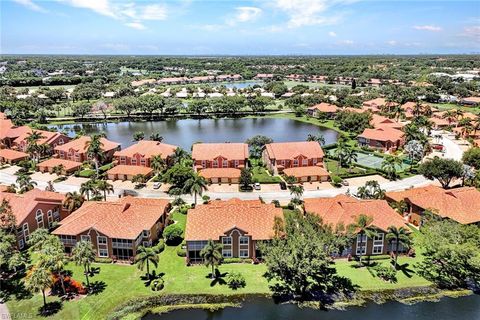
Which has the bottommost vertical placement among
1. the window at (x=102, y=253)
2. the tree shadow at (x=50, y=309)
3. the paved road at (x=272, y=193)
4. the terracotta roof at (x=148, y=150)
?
the tree shadow at (x=50, y=309)

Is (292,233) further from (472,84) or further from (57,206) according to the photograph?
(472,84)

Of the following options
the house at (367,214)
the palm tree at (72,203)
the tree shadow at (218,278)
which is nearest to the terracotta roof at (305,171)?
the house at (367,214)

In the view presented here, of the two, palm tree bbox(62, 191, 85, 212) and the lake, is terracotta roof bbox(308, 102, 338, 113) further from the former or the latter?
palm tree bbox(62, 191, 85, 212)

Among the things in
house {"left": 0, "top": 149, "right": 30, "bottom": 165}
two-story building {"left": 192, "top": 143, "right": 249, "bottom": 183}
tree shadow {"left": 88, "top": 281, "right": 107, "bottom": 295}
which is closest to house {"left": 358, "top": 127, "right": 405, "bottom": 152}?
two-story building {"left": 192, "top": 143, "right": 249, "bottom": 183}

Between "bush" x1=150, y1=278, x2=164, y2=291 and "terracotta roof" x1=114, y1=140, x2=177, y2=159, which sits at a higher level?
"terracotta roof" x1=114, y1=140, x2=177, y2=159

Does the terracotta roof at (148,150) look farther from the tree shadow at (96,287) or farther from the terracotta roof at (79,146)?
the tree shadow at (96,287)
